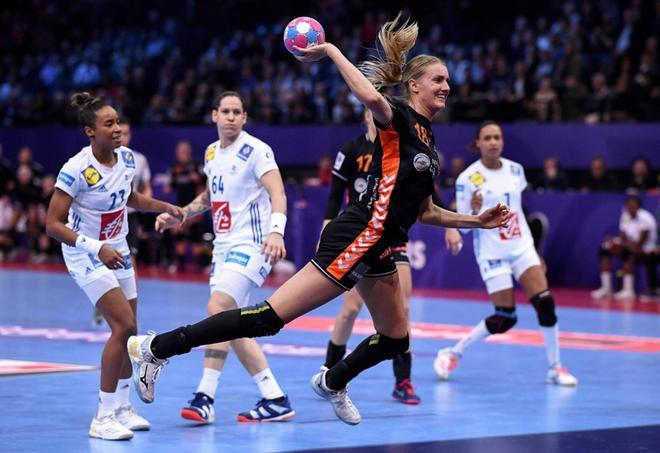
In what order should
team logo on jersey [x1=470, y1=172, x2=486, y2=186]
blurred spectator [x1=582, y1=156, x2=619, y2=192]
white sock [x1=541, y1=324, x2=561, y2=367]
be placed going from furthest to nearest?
blurred spectator [x1=582, y1=156, x2=619, y2=192]
team logo on jersey [x1=470, y1=172, x2=486, y2=186]
white sock [x1=541, y1=324, x2=561, y2=367]

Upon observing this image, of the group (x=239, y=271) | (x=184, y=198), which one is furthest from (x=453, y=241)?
(x=184, y=198)

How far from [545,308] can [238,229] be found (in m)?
3.22

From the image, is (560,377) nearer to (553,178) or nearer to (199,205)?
(199,205)

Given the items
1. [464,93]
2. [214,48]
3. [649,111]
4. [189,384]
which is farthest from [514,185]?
[214,48]

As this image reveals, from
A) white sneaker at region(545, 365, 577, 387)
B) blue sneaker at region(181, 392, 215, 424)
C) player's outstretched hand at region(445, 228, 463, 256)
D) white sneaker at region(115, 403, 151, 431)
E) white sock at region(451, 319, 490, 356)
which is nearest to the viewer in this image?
white sneaker at region(115, 403, 151, 431)

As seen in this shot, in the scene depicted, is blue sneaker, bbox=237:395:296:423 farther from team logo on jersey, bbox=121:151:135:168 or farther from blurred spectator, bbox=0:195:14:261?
blurred spectator, bbox=0:195:14:261

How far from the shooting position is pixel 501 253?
9.95 m

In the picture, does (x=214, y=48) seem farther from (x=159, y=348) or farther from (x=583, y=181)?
(x=159, y=348)

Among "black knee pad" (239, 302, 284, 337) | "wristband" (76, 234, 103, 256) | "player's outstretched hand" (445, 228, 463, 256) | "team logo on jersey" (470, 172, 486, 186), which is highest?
"team logo on jersey" (470, 172, 486, 186)

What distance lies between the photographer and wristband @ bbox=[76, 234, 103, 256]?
271 inches

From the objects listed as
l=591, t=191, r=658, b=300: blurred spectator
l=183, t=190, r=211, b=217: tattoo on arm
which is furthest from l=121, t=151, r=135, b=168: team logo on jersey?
l=591, t=191, r=658, b=300: blurred spectator

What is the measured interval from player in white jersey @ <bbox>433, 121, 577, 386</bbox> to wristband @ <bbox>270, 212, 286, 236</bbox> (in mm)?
2929

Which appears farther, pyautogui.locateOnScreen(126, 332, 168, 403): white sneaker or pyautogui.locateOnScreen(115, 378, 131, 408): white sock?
pyautogui.locateOnScreen(115, 378, 131, 408): white sock

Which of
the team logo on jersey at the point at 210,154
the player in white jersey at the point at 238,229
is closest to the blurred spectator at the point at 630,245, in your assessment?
the player in white jersey at the point at 238,229
